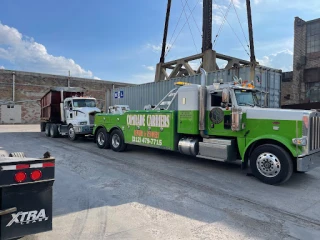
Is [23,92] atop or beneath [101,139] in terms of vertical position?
atop

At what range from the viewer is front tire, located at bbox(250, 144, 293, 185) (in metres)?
5.60

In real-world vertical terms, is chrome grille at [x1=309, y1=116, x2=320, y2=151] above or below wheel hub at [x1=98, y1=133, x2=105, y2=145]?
above

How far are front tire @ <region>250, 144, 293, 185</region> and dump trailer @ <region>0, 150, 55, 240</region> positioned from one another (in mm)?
4734

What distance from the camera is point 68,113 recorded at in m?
14.4

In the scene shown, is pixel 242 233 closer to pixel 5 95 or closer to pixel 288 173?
pixel 288 173

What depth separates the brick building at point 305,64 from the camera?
18422 mm

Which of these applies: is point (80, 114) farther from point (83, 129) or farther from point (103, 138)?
point (103, 138)

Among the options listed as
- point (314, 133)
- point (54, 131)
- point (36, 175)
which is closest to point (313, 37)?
point (314, 133)

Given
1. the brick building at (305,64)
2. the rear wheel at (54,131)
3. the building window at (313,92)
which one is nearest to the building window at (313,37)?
the brick building at (305,64)

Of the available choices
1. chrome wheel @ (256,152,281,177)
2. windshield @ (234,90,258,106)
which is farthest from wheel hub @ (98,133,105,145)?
chrome wheel @ (256,152,281,177)

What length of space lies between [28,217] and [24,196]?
0.24 meters

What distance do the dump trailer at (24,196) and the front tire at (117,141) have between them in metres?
6.99

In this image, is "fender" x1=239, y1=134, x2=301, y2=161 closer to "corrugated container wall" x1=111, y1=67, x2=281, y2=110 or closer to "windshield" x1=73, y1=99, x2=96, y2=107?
"corrugated container wall" x1=111, y1=67, x2=281, y2=110

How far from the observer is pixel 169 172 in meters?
6.88
